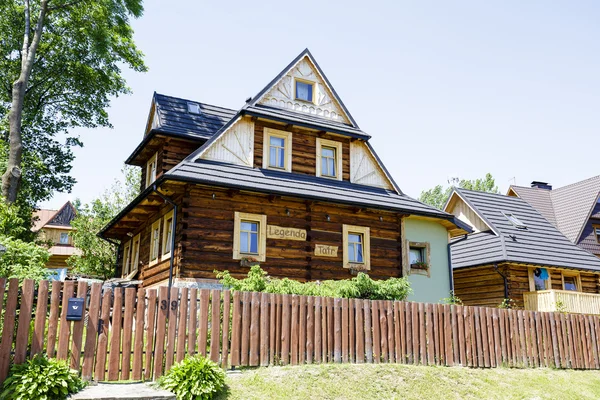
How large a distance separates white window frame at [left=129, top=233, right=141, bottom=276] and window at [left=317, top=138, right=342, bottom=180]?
8.17 meters

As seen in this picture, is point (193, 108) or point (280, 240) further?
point (193, 108)

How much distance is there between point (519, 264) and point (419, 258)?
273 inches

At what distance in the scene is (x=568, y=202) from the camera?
38000 millimetres

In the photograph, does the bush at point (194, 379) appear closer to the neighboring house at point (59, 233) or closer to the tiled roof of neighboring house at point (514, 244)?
the tiled roof of neighboring house at point (514, 244)

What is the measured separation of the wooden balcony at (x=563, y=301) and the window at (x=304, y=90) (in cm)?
1380

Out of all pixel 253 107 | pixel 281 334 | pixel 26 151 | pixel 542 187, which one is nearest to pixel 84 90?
pixel 26 151

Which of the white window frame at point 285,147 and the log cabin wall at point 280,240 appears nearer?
the log cabin wall at point 280,240

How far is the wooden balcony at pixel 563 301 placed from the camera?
2459 centimetres

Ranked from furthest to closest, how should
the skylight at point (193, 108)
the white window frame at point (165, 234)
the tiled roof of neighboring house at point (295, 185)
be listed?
the skylight at point (193, 108) < the white window frame at point (165, 234) < the tiled roof of neighboring house at point (295, 185)

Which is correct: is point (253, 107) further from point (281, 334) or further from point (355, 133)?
point (281, 334)

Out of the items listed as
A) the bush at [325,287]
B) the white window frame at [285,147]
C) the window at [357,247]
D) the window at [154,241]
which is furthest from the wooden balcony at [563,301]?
the window at [154,241]

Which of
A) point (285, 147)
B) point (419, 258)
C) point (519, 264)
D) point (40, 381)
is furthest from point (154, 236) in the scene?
point (519, 264)

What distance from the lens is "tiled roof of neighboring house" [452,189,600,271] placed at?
86.8ft

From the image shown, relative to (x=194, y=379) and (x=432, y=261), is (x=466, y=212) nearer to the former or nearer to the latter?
(x=432, y=261)
